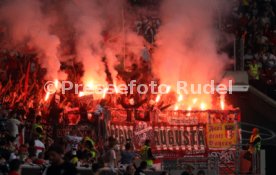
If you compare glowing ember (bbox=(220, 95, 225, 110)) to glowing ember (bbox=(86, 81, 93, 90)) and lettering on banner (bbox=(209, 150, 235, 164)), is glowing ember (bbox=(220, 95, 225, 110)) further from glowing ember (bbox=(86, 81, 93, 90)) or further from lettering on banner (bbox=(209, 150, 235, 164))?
glowing ember (bbox=(86, 81, 93, 90))

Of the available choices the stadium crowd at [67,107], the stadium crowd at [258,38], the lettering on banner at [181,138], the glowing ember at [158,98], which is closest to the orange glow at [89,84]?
the stadium crowd at [67,107]

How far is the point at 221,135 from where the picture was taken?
19.5 metres

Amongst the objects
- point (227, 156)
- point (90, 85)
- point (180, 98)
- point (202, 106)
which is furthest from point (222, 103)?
point (90, 85)

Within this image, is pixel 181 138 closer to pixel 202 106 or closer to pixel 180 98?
pixel 202 106

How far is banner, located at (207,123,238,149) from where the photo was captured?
63.9ft

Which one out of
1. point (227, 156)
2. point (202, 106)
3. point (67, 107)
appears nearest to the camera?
point (227, 156)

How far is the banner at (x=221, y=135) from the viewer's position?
63.9 feet

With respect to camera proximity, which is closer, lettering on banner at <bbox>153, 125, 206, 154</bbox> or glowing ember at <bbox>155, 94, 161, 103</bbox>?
lettering on banner at <bbox>153, 125, 206, 154</bbox>

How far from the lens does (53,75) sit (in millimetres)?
22219

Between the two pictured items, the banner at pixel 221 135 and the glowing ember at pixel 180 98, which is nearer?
the banner at pixel 221 135

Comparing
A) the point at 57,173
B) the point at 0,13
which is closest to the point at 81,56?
the point at 0,13

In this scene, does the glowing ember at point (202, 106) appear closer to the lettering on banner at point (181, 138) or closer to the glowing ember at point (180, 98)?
the glowing ember at point (180, 98)

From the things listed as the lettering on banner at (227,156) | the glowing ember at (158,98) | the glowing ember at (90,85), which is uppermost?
the glowing ember at (90,85)

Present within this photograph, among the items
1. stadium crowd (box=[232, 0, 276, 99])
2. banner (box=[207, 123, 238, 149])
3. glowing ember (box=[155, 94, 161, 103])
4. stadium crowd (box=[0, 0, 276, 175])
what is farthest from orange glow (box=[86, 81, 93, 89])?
stadium crowd (box=[232, 0, 276, 99])
